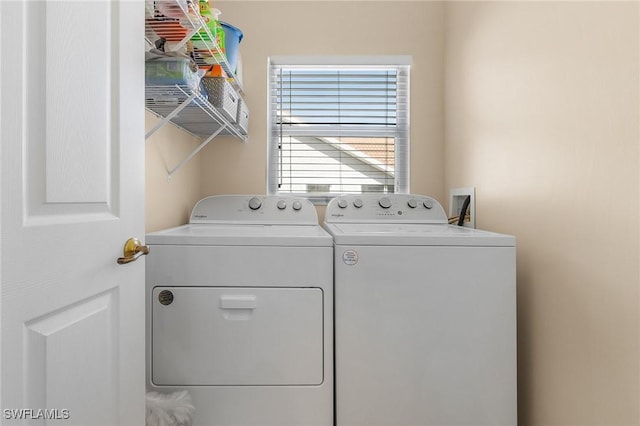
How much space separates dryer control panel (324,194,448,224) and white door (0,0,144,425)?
1.17 metres

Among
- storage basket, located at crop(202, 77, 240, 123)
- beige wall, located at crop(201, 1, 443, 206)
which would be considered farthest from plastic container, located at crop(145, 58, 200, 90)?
beige wall, located at crop(201, 1, 443, 206)

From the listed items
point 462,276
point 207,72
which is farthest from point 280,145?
point 462,276

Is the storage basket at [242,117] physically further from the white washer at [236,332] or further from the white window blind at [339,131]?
the white washer at [236,332]

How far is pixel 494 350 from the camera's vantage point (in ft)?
4.10

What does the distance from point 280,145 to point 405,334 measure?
1.46 metres

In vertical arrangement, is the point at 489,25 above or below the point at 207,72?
above

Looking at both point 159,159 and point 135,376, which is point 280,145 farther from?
point 135,376

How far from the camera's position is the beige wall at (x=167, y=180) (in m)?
1.52

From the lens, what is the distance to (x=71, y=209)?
75cm

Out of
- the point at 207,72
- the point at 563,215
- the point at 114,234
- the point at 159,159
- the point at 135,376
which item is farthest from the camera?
the point at 159,159

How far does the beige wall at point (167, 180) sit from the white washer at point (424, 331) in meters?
0.85

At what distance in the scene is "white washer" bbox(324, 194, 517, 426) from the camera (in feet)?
4.05

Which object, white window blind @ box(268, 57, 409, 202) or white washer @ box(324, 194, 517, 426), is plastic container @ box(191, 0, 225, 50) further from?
white window blind @ box(268, 57, 409, 202)

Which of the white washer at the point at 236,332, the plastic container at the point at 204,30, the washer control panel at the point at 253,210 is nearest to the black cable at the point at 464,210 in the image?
the washer control panel at the point at 253,210
